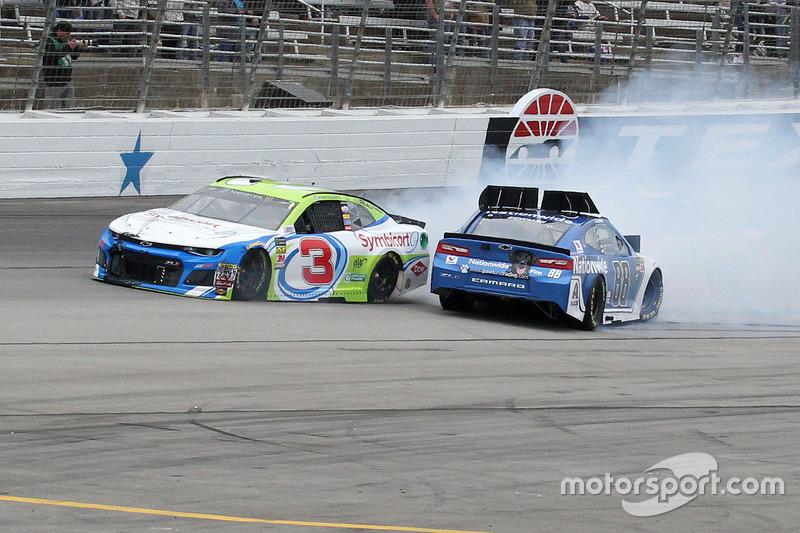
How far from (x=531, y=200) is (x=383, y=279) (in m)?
1.84

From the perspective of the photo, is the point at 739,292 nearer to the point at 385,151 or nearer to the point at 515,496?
the point at 385,151

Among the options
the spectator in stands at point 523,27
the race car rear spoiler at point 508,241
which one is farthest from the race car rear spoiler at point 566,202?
the spectator in stands at point 523,27

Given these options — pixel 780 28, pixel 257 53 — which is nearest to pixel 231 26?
pixel 257 53

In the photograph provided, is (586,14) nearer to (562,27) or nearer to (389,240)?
(562,27)

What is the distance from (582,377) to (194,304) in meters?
3.91

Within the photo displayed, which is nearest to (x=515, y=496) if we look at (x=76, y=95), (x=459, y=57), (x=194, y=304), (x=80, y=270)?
(x=194, y=304)

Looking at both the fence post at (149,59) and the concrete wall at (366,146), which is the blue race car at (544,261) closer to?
the concrete wall at (366,146)

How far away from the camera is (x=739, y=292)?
54.3 feet

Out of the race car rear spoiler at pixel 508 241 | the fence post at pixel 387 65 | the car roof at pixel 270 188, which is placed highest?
the fence post at pixel 387 65

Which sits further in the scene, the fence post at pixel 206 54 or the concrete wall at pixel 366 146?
the fence post at pixel 206 54

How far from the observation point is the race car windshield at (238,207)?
12.6 m

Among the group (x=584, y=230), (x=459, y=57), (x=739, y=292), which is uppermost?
(x=459, y=57)

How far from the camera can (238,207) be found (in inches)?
→ 508

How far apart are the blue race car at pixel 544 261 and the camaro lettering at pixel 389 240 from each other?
79 centimetres
